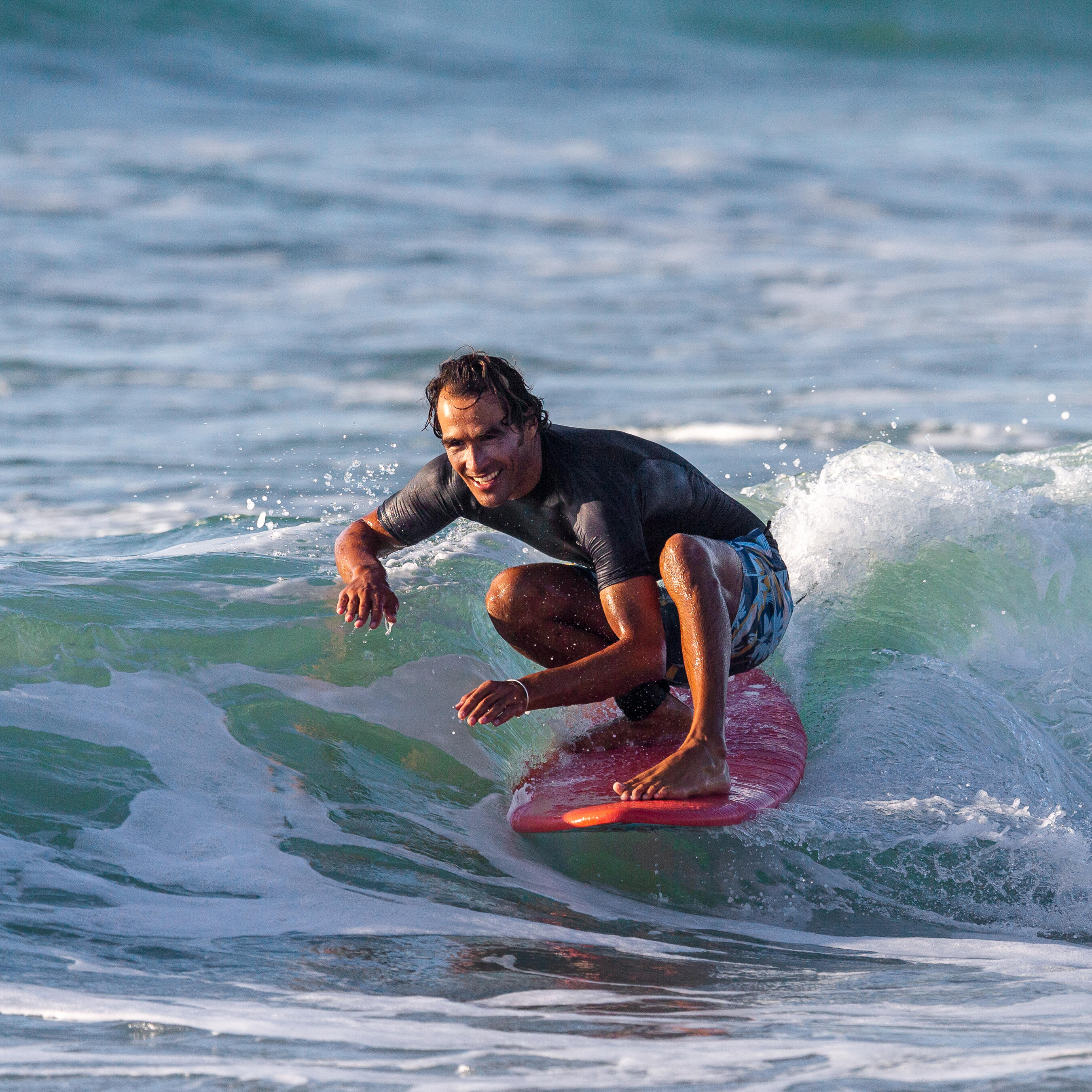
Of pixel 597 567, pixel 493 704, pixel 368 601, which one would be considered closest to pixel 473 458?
pixel 597 567

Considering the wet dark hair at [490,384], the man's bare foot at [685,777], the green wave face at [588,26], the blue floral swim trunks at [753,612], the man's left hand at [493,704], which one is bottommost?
the man's bare foot at [685,777]

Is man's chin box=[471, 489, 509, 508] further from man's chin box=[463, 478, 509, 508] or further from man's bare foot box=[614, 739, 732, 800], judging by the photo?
man's bare foot box=[614, 739, 732, 800]

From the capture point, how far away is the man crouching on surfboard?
156 inches

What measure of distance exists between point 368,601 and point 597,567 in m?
0.78

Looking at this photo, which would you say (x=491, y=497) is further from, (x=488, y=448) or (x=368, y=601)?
(x=368, y=601)

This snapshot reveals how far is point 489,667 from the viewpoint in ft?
18.0

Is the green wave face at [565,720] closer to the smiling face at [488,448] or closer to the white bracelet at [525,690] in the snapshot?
the white bracelet at [525,690]

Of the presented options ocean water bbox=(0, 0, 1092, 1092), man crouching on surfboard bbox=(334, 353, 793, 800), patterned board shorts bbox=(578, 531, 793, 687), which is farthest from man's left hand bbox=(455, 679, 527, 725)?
patterned board shorts bbox=(578, 531, 793, 687)

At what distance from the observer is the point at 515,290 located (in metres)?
13.8

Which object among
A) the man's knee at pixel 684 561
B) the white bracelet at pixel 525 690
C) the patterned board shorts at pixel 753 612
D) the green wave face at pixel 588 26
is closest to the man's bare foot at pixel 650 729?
the patterned board shorts at pixel 753 612

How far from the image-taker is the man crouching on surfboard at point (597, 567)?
156 inches

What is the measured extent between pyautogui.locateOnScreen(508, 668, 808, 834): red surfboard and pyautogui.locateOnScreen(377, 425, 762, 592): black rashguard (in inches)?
25.4

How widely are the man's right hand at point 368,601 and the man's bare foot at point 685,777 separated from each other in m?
1.00

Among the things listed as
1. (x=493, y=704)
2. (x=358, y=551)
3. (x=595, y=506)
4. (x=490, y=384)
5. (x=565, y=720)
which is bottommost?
(x=565, y=720)
